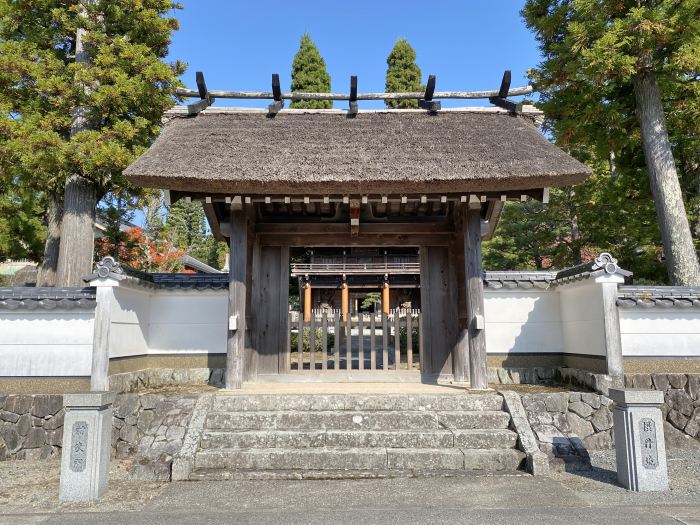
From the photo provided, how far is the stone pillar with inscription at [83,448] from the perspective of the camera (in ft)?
12.5

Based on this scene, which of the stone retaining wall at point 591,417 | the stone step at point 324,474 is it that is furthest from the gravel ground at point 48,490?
the stone retaining wall at point 591,417

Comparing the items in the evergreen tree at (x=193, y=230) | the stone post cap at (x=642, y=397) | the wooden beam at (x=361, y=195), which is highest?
the evergreen tree at (x=193, y=230)

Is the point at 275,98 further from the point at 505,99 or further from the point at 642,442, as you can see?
the point at 642,442

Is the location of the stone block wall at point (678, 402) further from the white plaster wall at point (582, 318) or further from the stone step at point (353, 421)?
the stone step at point (353, 421)

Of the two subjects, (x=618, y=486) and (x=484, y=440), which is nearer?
(x=618, y=486)

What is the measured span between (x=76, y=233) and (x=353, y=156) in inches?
234

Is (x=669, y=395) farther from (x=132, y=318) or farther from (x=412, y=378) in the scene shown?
(x=132, y=318)

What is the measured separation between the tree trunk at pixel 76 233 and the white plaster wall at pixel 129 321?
237 cm

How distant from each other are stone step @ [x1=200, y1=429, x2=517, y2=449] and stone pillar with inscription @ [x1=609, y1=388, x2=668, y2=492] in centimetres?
108

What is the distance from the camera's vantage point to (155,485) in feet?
13.8

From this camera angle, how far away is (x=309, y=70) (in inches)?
933

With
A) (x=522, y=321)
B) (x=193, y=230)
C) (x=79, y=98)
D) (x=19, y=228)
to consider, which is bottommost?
(x=522, y=321)

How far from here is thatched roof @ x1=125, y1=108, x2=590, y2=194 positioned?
5.53 metres

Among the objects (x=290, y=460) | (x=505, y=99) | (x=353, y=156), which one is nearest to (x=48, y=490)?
(x=290, y=460)
